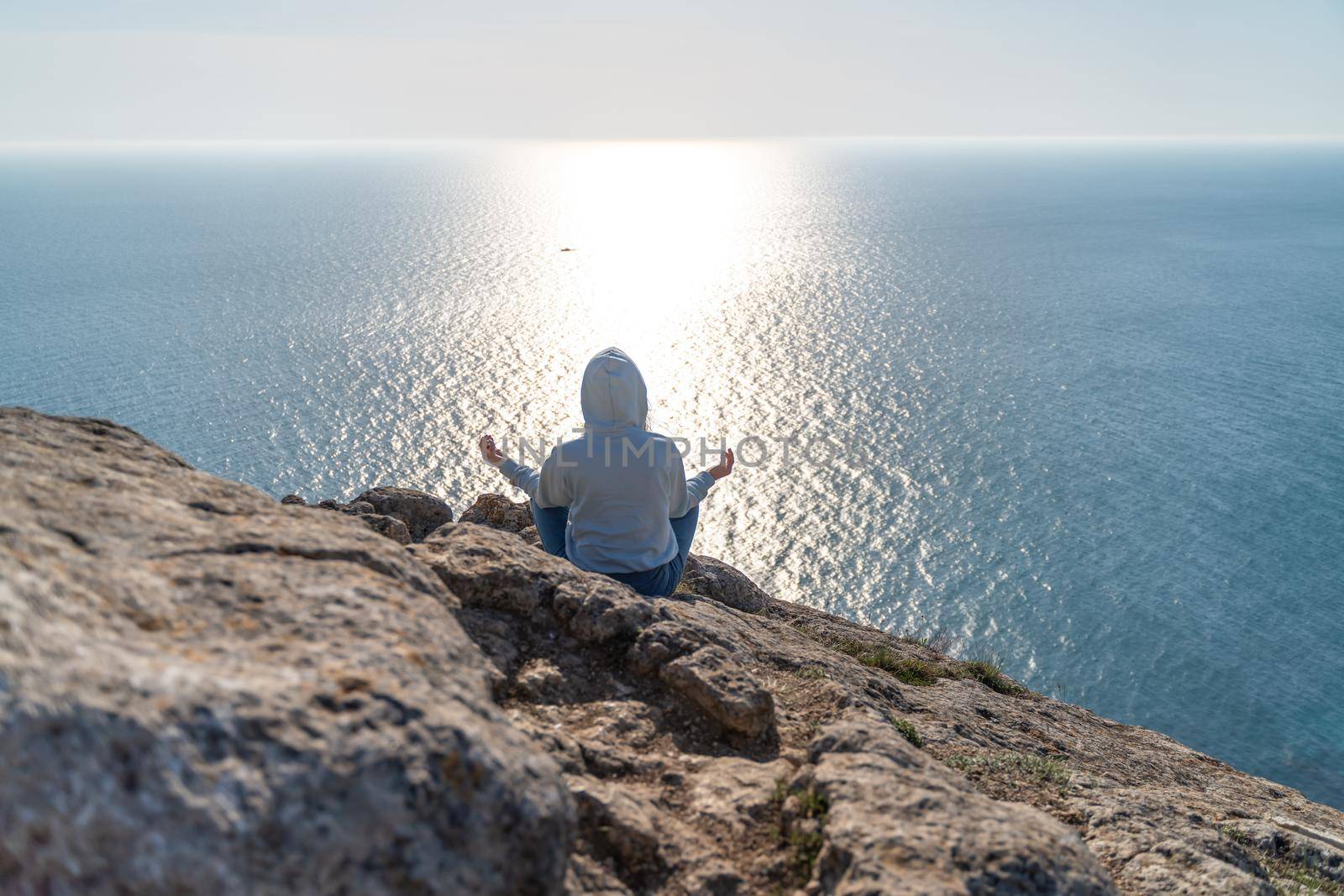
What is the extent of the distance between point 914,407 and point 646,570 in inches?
3298

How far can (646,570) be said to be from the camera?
8.38 metres

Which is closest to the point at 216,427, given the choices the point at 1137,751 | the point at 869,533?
the point at 869,533

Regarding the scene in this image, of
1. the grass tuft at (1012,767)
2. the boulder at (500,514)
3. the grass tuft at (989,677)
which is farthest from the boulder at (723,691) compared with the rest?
the grass tuft at (989,677)

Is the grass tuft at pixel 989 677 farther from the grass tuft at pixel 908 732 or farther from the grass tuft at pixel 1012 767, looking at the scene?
the grass tuft at pixel 908 732

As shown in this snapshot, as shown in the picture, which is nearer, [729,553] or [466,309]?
[729,553]

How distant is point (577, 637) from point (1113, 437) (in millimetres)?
84745

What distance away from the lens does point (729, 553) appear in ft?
212

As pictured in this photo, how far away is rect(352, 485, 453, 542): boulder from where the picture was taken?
40.0ft

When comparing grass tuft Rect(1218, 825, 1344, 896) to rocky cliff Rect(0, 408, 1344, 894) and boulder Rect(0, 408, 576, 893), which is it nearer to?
rocky cliff Rect(0, 408, 1344, 894)

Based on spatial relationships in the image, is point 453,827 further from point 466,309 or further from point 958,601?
point 466,309

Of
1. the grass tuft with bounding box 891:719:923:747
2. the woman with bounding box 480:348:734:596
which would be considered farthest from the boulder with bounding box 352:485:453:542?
the grass tuft with bounding box 891:719:923:747

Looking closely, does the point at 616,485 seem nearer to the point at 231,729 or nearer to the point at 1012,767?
the point at 1012,767

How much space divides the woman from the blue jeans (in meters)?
0.01

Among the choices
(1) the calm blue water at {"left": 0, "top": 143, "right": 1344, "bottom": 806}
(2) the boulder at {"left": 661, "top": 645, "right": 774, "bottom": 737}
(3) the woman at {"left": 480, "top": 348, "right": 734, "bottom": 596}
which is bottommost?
(1) the calm blue water at {"left": 0, "top": 143, "right": 1344, "bottom": 806}
